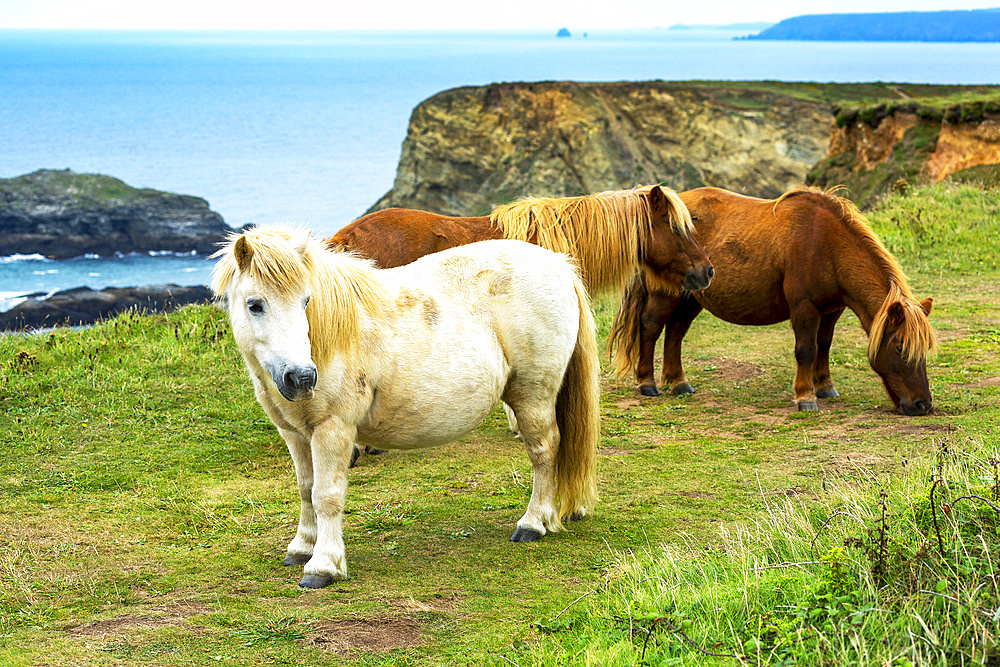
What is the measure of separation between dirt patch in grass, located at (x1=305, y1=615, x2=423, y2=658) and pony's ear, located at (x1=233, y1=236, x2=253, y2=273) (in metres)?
1.72

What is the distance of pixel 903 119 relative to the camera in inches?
816

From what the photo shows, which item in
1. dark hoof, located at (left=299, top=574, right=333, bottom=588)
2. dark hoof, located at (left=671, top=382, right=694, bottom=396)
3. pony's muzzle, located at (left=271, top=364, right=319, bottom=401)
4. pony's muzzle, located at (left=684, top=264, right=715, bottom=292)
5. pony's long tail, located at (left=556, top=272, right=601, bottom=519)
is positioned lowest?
dark hoof, located at (left=671, top=382, right=694, bottom=396)

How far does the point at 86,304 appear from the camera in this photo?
2423 centimetres

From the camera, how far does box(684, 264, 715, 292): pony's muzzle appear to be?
7.57 metres

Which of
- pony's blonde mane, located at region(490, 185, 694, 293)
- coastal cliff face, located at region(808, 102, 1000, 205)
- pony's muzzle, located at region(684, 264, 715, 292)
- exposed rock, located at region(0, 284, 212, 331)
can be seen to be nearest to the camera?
pony's blonde mane, located at region(490, 185, 694, 293)

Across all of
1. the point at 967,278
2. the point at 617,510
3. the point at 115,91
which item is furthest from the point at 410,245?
the point at 115,91

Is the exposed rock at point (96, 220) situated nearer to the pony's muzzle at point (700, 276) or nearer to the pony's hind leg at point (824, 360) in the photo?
the pony's muzzle at point (700, 276)

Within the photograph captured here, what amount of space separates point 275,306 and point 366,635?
62.0 inches

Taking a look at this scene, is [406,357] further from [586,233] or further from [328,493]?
[586,233]

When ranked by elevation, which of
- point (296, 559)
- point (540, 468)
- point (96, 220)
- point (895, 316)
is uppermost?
point (895, 316)

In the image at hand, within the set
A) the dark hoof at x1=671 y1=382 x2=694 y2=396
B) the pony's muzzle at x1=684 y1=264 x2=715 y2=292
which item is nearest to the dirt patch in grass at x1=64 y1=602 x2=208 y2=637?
the pony's muzzle at x1=684 y1=264 x2=715 y2=292

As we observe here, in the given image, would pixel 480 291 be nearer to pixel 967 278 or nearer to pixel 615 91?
pixel 967 278

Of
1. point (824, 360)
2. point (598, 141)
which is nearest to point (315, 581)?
point (824, 360)

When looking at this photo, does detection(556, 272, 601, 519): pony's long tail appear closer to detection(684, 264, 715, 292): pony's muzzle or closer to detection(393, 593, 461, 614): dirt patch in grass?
detection(393, 593, 461, 614): dirt patch in grass
